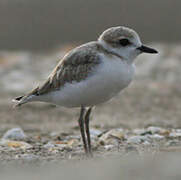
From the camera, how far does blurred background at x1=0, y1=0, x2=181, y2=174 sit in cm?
564

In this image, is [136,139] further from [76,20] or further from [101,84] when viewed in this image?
[76,20]

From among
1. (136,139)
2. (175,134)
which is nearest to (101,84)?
(136,139)

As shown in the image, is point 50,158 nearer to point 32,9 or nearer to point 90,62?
point 90,62

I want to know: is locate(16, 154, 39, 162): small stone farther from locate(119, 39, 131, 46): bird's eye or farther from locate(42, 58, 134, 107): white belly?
locate(119, 39, 131, 46): bird's eye

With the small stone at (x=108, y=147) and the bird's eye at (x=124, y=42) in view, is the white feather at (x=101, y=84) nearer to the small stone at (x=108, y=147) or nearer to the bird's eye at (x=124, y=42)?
the bird's eye at (x=124, y=42)

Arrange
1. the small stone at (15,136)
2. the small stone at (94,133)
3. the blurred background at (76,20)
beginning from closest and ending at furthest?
the small stone at (15,136) → the small stone at (94,133) → the blurred background at (76,20)

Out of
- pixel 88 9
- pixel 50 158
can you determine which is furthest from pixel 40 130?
pixel 88 9

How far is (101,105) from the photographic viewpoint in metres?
8.59

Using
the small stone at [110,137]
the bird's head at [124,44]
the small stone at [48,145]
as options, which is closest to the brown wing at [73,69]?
the bird's head at [124,44]

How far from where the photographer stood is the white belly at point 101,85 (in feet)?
16.0

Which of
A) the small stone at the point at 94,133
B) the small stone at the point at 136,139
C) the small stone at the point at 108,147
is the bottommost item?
the small stone at the point at 108,147

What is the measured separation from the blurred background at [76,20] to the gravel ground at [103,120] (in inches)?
27.4

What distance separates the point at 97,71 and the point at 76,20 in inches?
341

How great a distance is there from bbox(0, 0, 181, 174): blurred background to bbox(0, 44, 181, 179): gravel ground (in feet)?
0.04
